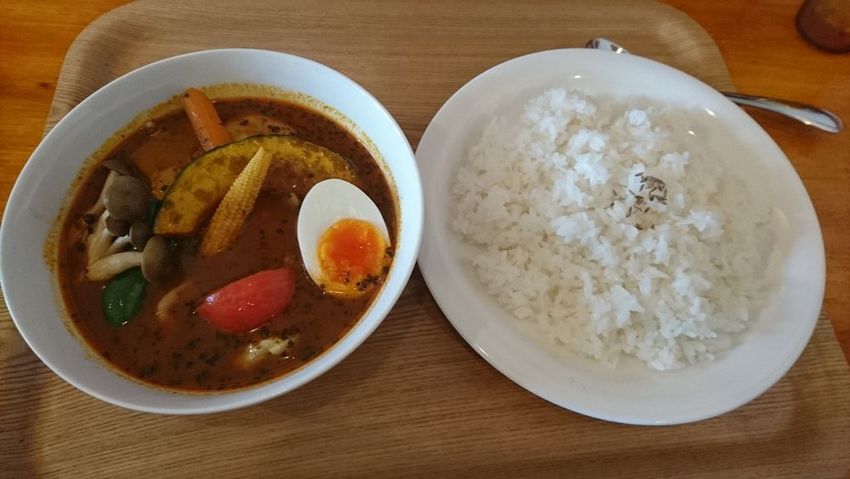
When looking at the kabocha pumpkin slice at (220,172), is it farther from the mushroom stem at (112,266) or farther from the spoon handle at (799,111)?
the spoon handle at (799,111)

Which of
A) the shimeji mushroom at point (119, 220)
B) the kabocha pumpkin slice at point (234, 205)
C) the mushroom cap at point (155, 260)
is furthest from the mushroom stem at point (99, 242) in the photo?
the kabocha pumpkin slice at point (234, 205)

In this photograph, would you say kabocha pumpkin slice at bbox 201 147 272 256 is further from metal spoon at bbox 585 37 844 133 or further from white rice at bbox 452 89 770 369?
metal spoon at bbox 585 37 844 133

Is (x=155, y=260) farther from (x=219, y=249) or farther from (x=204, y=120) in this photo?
(x=204, y=120)

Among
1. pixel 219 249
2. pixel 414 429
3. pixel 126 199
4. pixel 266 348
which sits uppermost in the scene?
pixel 126 199

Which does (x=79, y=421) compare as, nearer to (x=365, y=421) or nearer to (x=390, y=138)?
(x=365, y=421)

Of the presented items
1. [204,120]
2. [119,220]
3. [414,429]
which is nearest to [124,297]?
[119,220]

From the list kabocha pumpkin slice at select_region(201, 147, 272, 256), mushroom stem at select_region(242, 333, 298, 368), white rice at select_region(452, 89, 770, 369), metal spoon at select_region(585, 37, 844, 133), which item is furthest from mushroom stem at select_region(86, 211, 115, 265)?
metal spoon at select_region(585, 37, 844, 133)
